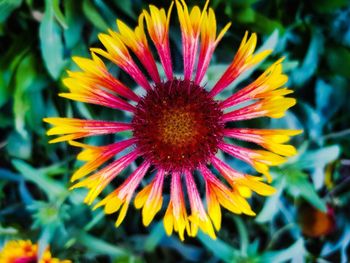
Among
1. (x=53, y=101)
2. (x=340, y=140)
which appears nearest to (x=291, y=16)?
(x=340, y=140)

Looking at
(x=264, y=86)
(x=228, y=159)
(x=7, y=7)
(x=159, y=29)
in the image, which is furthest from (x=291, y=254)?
(x=7, y=7)

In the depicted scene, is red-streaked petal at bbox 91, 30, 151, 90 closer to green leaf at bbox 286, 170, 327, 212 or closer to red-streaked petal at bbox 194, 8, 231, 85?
red-streaked petal at bbox 194, 8, 231, 85

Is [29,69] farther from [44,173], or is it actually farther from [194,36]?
[194,36]

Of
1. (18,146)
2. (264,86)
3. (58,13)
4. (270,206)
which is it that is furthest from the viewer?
(18,146)

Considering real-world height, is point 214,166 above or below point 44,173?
above

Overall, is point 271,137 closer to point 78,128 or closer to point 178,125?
point 178,125

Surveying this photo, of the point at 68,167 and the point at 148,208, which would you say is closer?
the point at 148,208
